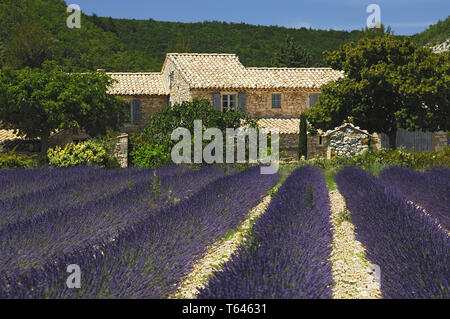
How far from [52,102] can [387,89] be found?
42.6 ft

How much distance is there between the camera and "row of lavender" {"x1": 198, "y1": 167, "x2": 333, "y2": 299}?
3353 millimetres

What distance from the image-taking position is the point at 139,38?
52.6m

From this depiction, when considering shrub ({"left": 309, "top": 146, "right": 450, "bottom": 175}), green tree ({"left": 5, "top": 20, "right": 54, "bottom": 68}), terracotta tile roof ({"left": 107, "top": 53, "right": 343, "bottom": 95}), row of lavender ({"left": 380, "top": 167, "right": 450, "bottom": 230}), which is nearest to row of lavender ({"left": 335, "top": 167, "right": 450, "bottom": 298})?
row of lavender ({"left": 380, "top": 167, "right": 450, "bottom": 230})

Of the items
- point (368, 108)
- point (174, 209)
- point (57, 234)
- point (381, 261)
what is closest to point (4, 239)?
point (57, 234)

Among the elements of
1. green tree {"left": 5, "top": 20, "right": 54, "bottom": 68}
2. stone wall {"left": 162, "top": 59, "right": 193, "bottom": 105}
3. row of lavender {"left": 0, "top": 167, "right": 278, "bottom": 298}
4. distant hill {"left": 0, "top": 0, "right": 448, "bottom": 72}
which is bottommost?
row of lavender {"left": 0, "top": 167, "right": 278, "bottom": 298}

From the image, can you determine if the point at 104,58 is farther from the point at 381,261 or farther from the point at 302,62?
the point at 381,261

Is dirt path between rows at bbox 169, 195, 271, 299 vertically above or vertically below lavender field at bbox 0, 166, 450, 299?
below

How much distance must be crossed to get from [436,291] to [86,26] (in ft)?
143

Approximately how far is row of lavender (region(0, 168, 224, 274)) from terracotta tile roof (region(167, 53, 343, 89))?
41.0ft

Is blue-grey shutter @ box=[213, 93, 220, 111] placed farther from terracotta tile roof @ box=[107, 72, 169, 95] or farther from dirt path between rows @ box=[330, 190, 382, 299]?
dirt path between rows @ box=[330, 190, 382, 299]

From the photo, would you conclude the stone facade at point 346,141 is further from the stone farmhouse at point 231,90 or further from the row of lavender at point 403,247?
the row of lavender at point 403,247

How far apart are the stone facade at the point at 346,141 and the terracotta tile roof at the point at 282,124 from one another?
2.68 m

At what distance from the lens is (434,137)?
22188 mm

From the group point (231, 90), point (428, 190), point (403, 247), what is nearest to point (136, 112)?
point (231, 90)
